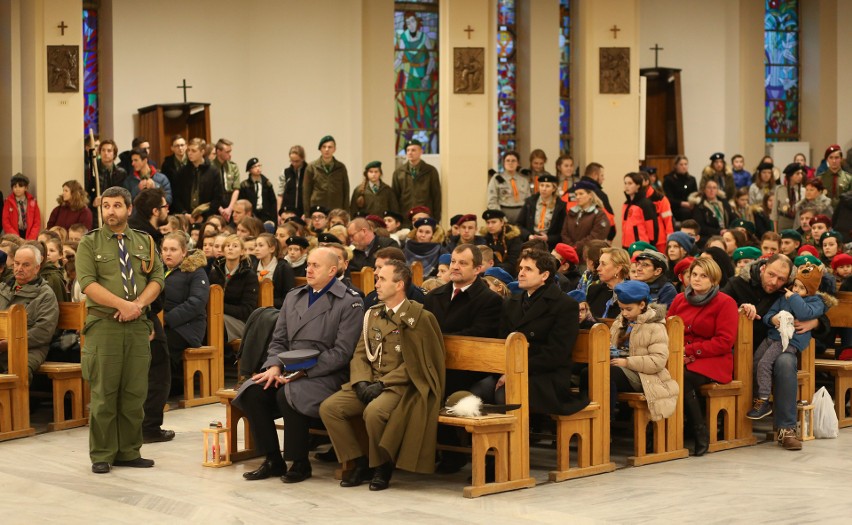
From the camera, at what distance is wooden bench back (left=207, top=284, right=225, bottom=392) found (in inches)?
412

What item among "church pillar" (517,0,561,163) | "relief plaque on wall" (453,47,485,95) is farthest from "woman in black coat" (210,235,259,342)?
"church pillar" (517,0,561,163)

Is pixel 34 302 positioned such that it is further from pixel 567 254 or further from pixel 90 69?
pixel 90 69

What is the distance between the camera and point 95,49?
1872 cm

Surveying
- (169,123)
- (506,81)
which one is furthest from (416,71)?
(169,123)

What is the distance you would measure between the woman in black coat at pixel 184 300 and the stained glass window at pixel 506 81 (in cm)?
1074

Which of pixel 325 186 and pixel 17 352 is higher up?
pixel 325 186

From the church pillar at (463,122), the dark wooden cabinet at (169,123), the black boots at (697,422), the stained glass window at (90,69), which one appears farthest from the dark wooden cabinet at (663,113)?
the black boots at (697,422)

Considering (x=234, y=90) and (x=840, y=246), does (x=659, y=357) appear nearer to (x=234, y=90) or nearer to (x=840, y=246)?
(x=840, y=246)

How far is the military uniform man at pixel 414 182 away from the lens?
1639cm

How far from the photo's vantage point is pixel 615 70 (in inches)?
694

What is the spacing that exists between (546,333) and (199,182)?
8840 mm

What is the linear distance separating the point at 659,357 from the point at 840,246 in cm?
435

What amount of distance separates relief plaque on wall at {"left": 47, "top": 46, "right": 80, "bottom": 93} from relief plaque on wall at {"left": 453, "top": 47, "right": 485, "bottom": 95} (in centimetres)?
463

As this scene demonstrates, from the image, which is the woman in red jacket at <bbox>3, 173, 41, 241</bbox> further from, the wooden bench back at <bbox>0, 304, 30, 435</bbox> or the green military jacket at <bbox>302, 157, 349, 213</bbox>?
the wooden bench back at <bbox>0, 304, 30, 435</bbox>
